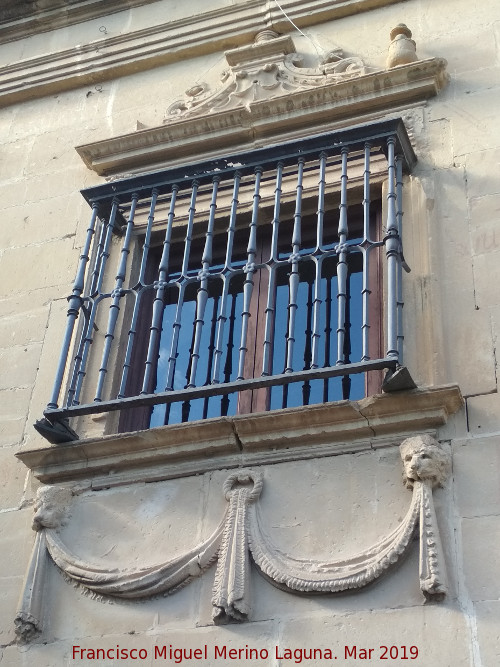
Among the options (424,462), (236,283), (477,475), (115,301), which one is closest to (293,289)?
(236,283)

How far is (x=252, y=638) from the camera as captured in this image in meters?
4.71

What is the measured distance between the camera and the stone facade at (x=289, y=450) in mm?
4684

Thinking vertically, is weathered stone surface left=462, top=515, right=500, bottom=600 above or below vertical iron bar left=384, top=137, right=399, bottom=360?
below

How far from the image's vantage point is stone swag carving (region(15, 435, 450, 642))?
468 centimetres

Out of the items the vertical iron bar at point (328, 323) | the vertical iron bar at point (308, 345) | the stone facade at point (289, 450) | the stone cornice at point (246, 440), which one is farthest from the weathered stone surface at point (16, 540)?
the vertical iron bar at point (328, 323)

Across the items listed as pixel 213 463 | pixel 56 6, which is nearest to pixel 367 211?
pixel 213 463

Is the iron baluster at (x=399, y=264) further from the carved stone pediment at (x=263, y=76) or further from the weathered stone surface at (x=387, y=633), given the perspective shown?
the weathered stone surface at (x=387, y=633)

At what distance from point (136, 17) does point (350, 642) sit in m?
5.16

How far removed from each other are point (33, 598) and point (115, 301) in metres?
1.67

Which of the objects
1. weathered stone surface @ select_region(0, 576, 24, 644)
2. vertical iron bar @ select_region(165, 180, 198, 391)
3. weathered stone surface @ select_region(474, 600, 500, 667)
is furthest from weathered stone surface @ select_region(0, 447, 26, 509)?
weathered stone surface @ select_region(474, 600, 500, 667)

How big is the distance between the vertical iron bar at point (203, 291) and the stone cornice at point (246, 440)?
328mm

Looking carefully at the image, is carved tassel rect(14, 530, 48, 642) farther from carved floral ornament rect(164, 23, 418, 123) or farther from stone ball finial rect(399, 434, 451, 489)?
carved floral ornament rect(164, 23, 418, 123)

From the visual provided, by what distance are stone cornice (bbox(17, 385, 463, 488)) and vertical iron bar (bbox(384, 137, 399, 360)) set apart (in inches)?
11.0

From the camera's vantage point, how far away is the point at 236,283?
644 centimetres
